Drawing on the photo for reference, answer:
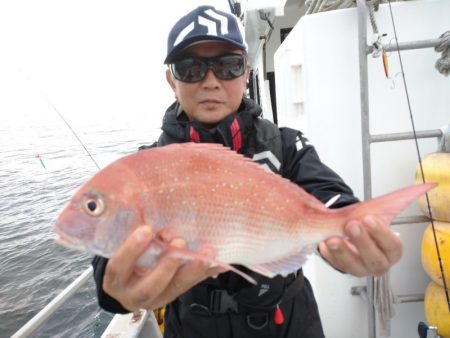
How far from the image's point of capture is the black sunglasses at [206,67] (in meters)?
1.70

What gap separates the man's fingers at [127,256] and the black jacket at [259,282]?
414 mm

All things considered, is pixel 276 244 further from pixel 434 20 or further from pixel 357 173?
pixel 434 20

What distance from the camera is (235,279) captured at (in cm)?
Answer: 173

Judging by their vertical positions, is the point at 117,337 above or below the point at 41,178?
below

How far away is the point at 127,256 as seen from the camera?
1.10 metres

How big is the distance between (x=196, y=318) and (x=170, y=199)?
0.92 meters

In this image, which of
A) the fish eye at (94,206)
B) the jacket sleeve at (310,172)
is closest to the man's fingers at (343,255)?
the jacket sleeve at (310,172)

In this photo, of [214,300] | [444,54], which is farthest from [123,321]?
[444,54]

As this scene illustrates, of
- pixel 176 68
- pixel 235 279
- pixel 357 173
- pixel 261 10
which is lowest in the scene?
pixel 235 279

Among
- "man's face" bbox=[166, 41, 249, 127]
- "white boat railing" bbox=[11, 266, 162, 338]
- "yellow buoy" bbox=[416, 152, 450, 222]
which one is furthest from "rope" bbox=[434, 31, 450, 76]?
"white boat railing" bbox=[11, 266, 162, 338]

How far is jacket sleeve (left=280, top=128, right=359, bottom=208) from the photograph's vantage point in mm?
1596

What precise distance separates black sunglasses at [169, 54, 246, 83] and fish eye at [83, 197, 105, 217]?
2.83 ft

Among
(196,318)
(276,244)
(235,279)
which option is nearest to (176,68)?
(276,244)

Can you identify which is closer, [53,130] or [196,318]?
[196,318]
